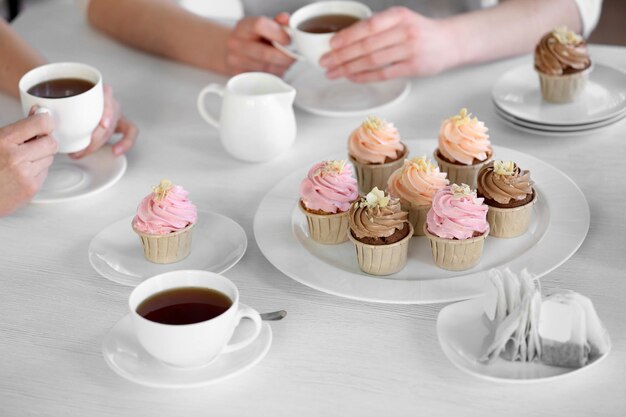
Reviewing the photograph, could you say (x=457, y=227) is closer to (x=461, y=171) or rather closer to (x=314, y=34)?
(x=461, y=171)

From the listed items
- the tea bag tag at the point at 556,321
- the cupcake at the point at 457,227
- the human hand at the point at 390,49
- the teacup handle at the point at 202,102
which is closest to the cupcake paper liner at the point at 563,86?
the human hand at the point at 390,49

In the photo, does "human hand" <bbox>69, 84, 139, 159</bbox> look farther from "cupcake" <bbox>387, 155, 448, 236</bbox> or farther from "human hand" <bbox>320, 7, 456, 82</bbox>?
"cupcake" <bbox>387, 155, 448, 236</bbox>

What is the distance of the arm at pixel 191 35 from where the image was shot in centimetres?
200

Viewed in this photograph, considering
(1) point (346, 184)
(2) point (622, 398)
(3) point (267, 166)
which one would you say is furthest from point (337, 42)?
(2) point (622, 398)

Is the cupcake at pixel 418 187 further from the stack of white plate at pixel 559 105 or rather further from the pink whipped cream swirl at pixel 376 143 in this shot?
the stack of white plate at pixel 559 105

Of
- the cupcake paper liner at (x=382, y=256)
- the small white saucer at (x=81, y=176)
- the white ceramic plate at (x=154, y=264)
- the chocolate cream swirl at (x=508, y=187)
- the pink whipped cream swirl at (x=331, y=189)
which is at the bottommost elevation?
the small white saucer at (x=81, y=176)

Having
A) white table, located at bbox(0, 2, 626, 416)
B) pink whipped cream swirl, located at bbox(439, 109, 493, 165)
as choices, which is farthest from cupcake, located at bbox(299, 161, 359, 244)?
pink whipped cream swirl, located at bbox(439, 109, 493, 165)

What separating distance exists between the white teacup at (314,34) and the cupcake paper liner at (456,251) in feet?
2.02

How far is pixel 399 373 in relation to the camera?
120cm

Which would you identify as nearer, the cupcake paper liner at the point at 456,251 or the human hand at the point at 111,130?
the cupcake paper liner at the point at 456,251

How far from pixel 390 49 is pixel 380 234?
2.24 feet

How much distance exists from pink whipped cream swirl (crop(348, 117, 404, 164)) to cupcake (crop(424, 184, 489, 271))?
22 cm

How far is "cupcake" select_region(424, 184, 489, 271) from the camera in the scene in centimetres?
136

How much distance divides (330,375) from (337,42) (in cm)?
87
